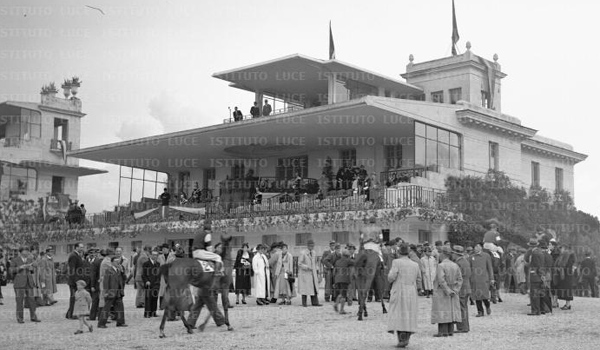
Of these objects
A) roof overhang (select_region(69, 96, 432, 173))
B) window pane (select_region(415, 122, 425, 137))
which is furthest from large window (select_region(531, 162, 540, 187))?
window pane (select_region(415, 122, 425, 137))

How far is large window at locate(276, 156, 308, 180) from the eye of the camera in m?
42.6

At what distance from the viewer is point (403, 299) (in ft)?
45.1

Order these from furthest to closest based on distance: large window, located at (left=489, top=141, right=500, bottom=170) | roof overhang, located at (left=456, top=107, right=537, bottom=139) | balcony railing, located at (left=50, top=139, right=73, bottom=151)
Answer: balcony railing, located at (left=50, top=139, right=73, bottom=151) → large window, located at (left=489, top=141, right=500, bottom=170) → roof overhang, located at (left=456, top=107, right=537, bottom=139)

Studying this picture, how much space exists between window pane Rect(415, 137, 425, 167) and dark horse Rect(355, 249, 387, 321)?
14.5 meters

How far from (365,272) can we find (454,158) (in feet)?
61.3

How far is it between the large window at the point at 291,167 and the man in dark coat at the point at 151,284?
77.2 ft

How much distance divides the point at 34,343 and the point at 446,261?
792 cm

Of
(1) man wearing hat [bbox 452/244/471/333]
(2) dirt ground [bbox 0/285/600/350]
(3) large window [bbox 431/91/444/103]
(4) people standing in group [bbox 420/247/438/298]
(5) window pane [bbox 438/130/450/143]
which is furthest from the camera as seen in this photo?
(3) large window [bbox 431/91/444/103]

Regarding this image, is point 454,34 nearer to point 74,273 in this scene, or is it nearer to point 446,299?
point 74,273

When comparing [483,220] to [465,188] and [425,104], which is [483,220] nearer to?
[465,188]

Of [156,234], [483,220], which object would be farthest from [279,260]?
[156,234]

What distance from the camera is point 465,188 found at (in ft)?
114

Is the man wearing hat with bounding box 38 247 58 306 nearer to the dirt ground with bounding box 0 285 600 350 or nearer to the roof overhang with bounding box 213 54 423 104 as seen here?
the dirt ground with bounding box 0 285 600 350

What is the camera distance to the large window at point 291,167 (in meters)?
42.6
